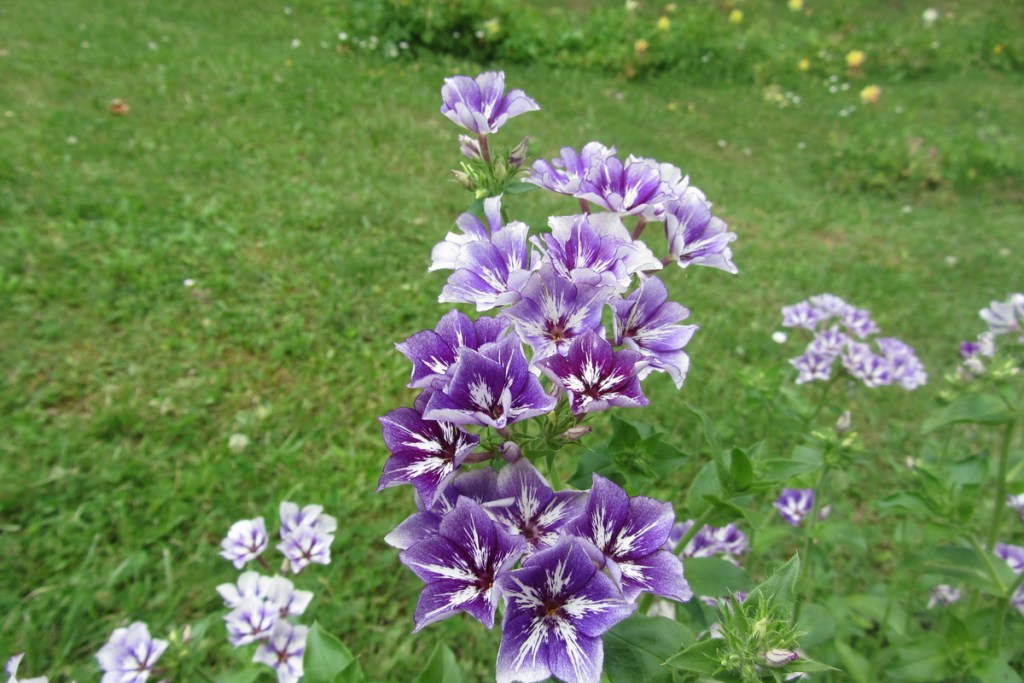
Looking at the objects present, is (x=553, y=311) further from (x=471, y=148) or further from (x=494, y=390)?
(x=471, y=148)

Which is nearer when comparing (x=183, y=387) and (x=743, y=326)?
(x=183, y=387)

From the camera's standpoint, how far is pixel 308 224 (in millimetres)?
4031

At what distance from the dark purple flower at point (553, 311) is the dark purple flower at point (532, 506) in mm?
166

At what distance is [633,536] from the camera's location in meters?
0.83

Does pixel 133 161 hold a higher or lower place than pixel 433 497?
lower

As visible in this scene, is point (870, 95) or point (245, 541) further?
point (870, 95)

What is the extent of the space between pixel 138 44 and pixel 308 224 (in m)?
3.55

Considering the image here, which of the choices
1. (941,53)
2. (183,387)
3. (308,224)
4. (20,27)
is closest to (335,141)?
(308,224)

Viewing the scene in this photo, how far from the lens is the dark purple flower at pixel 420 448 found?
32.4 inches

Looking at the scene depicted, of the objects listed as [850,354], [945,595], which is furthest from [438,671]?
[945,595]

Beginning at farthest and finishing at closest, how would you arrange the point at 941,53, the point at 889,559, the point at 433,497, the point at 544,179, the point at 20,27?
1. the point at 941,53
2. the point at 20,27
3. the point at 889,559
4. the point at 544,179
5. the point at 433,497

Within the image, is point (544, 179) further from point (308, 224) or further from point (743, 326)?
point (308, 224)

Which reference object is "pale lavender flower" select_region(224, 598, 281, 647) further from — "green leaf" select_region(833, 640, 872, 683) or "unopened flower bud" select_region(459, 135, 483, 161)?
"green leaf" select_region(833, 640, 872, 683)

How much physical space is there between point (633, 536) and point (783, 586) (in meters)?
0.26
